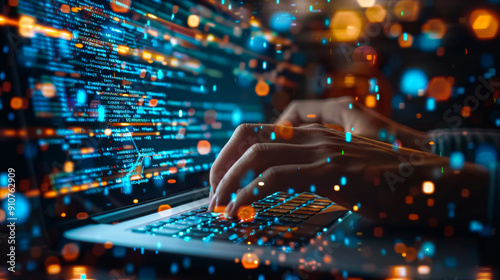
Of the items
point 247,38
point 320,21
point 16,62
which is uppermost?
point 320,21

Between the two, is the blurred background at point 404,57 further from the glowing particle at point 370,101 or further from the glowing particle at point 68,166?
the glowing particle at point 68,166

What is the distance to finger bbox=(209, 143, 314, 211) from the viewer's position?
2.08 feet

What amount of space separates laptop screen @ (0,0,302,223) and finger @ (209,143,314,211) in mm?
186

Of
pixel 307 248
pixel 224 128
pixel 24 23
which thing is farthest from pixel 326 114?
pixel 24 23

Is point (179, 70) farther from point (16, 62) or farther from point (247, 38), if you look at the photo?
point (247, 38)

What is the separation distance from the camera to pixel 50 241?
1.67ft

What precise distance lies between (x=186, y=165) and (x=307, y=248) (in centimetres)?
48

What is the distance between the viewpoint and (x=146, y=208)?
0.69 meters

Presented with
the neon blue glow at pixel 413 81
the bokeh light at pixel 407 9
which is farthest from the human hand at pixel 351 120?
the bokeh light at pixel 407 9

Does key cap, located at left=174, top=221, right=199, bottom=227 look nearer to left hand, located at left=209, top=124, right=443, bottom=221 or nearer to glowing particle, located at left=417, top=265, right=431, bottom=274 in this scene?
left hand, located at left=209, top=124, right=443, bottom=221

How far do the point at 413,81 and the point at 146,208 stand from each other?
5.47 feet

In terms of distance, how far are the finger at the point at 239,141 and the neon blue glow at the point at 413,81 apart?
1375 millimetres

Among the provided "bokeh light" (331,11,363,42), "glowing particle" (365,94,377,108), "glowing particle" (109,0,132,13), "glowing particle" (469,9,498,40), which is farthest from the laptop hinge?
"glowing particle" (469,9,498,40)

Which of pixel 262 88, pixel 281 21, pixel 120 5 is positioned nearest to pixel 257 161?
pixel 120 5
